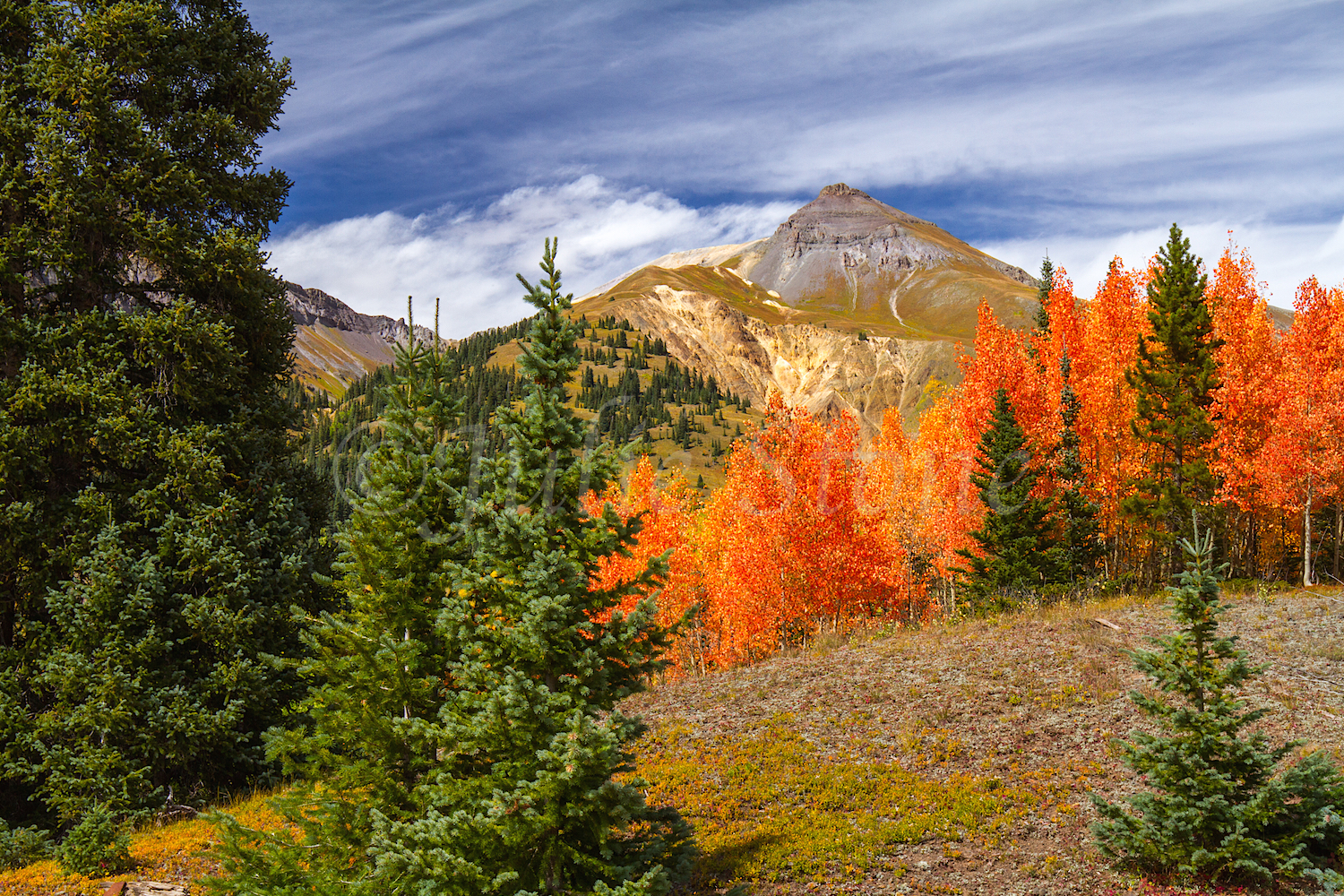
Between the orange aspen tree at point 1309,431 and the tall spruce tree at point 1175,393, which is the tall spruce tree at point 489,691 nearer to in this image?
the tall spruce tree at point 1175,393

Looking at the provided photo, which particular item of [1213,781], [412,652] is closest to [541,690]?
[412,652]

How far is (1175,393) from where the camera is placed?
29.6 metres

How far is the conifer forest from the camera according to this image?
8398 mm

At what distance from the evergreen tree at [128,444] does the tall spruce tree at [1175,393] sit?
30.8 meters

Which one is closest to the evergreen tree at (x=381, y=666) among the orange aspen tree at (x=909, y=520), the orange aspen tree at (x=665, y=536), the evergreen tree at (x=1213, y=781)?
the evergreen tree at (x=1213, y=781)

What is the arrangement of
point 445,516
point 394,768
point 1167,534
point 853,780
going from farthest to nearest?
point 1167,534 → point 853,780 → point 445,516 → point 394,768

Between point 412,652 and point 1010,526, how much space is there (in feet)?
84.7

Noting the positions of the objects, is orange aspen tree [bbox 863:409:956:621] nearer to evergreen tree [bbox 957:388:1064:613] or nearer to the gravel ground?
evergreen tree [bbox 957:388:1064:613]

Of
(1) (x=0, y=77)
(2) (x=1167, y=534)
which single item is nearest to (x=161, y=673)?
(1) (x=0, y=77)

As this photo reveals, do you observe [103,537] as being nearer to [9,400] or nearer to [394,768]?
[9,400]

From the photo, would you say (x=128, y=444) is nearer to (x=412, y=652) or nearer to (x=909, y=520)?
(x=412, y=652)

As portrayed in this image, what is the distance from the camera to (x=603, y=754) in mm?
7547

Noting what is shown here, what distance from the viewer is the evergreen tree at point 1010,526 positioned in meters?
28.4

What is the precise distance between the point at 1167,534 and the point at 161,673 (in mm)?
32729
